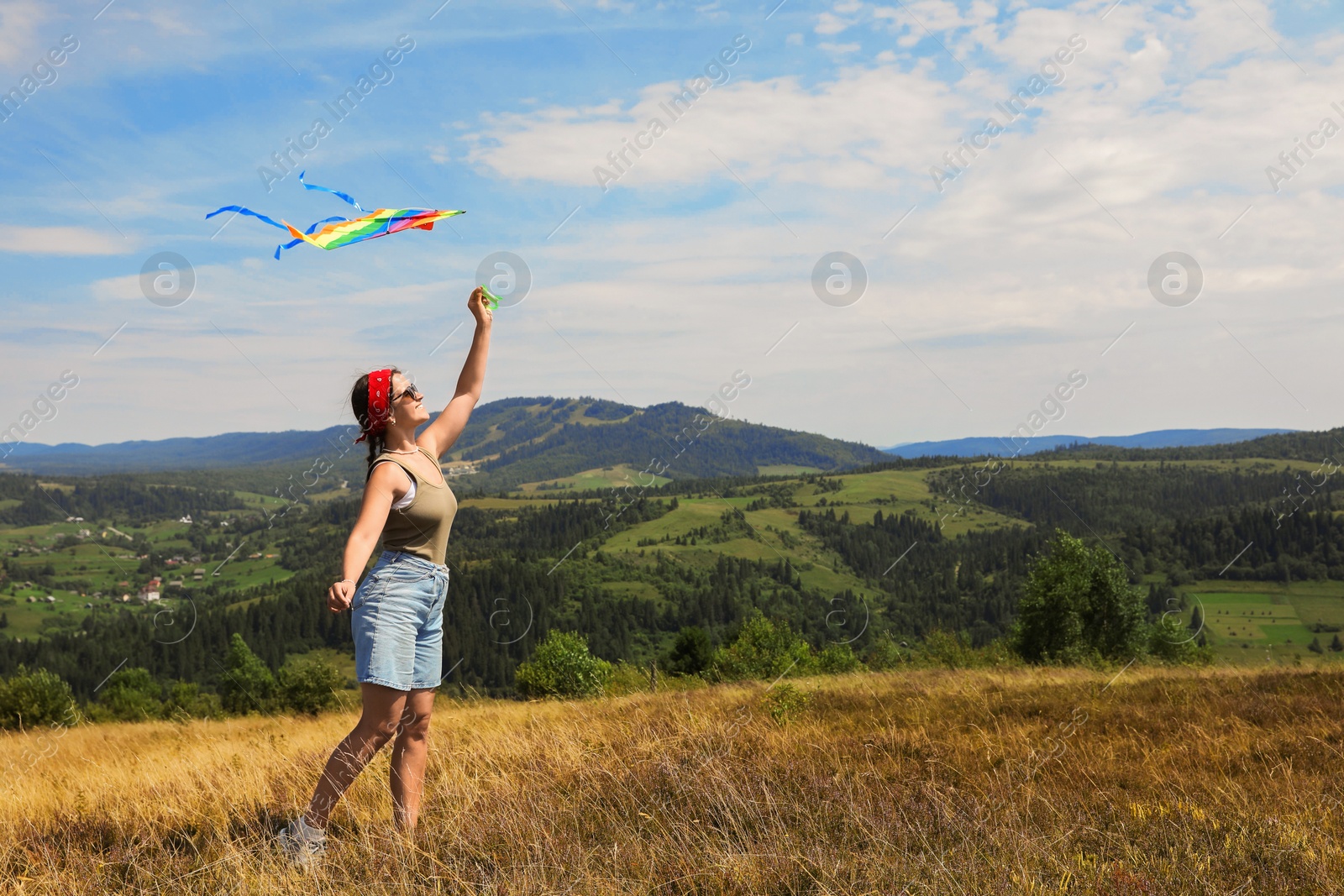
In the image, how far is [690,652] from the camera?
2169 inches

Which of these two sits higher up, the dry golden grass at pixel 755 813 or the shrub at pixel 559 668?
the dry golden grass at pixel 755 813

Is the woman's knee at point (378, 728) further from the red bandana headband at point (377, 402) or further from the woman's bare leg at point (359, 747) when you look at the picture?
the red bandana headband at point (377, 402)

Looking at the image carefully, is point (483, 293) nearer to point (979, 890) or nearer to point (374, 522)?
point (374, 522)

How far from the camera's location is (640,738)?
546 cm

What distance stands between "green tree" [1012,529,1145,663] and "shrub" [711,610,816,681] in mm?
13058

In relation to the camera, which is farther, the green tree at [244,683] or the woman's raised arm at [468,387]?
the green tree at [244,683]

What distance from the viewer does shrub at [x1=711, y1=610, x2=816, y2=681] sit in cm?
4100

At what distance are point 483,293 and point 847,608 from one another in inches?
6126

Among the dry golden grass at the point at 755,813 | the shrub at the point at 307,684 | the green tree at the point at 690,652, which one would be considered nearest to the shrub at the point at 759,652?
the green tree at the point at 690,652

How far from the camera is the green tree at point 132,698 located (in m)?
59.8

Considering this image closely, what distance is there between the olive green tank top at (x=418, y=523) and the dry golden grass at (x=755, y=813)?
4.11 feet

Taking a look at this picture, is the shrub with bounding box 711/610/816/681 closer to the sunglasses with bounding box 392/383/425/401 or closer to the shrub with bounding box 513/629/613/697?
the shrub with bounding box 513/629/613/697

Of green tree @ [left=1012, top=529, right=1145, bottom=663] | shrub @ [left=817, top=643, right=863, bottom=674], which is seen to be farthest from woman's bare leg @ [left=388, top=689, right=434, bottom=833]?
shrub @ [left=817, top=643, right=863, bottom=674]

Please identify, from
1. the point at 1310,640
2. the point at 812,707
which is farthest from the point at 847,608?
the point at 812,707
